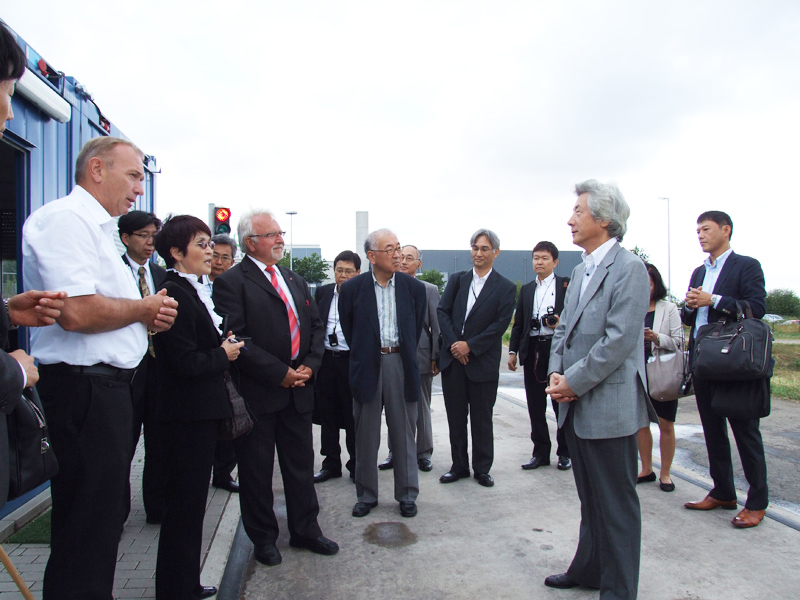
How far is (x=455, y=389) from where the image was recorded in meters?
5.48

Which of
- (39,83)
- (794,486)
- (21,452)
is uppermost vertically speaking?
Result: (39,83)

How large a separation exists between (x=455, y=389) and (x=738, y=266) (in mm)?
2523

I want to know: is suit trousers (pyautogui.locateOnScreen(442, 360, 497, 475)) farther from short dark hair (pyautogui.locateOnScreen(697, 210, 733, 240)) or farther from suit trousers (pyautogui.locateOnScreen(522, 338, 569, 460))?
→ short dark hair (pyautogui.locateOnScreen(697, 210, 733, 240))

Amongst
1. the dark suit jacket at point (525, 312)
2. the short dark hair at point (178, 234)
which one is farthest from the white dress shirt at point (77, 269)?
the dark suit jacket at point (525, 312)

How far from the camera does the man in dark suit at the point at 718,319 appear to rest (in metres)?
4.16

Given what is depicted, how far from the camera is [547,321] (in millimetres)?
5656

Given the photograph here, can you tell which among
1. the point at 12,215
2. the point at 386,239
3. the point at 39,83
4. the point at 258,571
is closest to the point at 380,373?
the point at 386,239

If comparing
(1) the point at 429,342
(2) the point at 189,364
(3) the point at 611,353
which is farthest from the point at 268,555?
(1) the point at 429,342

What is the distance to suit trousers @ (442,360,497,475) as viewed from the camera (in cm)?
531

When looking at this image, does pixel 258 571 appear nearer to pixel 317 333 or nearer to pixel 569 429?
pixel 317 333

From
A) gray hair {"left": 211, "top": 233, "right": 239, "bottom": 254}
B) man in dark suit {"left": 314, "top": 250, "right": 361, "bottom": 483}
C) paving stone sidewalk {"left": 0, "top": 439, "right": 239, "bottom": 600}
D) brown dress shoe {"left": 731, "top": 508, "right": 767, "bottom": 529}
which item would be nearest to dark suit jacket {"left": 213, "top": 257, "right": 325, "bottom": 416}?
paving stone sidewalk {"left": 0, "top": 439, "right": 239, "bottom": 600}

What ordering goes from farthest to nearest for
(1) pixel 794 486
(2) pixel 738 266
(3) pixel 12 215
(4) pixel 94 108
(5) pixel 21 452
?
(3) pixel 12 215 < (4) pixel 94 108 < (1) pixel 794 486 < (2) pixel 738 266 < (5) pixel 21 452

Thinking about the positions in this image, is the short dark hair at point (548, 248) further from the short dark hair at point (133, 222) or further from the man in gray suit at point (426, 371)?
the short dark hair at point (133, 222)

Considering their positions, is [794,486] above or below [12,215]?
below
